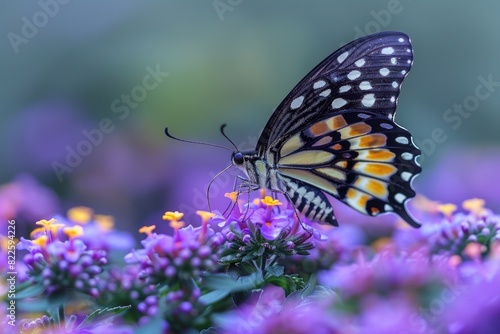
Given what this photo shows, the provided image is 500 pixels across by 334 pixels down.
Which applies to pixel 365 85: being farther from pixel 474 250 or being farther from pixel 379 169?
pixel 474 250

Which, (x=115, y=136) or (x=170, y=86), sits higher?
(x=170, y=86)

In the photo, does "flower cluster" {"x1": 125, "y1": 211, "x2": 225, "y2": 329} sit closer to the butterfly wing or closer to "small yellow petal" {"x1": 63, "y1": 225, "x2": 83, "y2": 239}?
"small yellow petal" {"x1": 63, "y1": 225, "x2": 83, "y2": 239}

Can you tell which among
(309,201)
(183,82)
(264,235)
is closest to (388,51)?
(309,201)

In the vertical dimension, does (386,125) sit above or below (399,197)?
above

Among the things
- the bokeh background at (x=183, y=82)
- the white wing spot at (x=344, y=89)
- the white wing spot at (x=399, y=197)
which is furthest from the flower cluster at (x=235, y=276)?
the bokeh background at (x=183, y=82)

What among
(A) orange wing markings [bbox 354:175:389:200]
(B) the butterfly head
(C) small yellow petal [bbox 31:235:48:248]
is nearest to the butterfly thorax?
(B) the butterfly head

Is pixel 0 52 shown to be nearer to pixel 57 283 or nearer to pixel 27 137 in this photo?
pixel 27 137

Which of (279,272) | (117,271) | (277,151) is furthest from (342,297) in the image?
(277,151)
